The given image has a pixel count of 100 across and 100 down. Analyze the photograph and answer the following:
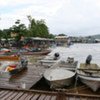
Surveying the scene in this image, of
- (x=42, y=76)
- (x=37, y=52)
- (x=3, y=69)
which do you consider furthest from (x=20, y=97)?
(x=37, y=52)

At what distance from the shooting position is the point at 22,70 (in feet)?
77.7

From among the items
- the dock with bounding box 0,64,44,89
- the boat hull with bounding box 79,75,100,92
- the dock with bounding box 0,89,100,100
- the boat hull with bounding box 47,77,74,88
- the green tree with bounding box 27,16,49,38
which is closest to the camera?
the dock with bounding box 0,89,100,100

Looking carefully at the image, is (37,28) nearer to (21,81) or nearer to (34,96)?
(21,81)

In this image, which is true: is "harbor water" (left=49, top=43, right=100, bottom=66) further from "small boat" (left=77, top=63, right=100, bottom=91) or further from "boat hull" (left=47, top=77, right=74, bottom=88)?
"boat hull" (left=47, top=77, right=74, bottom=88)

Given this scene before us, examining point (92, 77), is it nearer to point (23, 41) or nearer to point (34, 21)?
point (23, 41)

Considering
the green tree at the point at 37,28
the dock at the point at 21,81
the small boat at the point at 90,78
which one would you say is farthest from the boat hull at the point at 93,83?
the green tree at the point at 37,28

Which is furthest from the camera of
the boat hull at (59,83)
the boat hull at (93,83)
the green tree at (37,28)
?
the green tree at (37,28)

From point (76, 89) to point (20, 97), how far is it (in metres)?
7.99

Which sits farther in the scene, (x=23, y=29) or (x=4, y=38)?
(x=4, y=38)

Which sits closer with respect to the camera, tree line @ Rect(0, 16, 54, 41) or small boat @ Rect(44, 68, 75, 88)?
small boat @ Rect(44, 68, 75, 88)

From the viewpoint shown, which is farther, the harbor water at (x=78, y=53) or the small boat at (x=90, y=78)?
the harbor water at (x=78, y=53)

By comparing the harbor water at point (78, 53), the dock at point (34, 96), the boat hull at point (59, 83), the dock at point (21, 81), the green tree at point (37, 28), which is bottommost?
the harbor water at point (78, 53)

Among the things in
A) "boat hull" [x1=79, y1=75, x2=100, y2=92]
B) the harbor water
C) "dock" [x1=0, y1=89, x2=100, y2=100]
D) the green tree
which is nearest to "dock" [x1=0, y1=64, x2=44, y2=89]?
"boat hull" [x1=79, y1=75, x2=100, y2=92]

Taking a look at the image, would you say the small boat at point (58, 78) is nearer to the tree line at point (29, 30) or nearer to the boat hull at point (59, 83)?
the boat hull at point (59, 83)
